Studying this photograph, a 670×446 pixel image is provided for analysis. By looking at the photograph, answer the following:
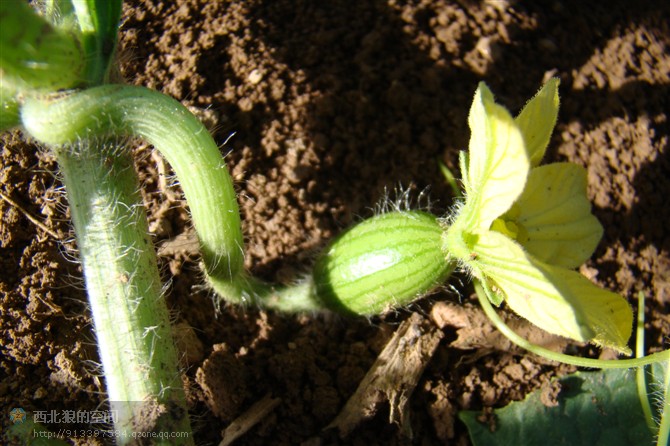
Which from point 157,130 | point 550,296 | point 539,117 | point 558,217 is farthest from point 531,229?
point 157,130

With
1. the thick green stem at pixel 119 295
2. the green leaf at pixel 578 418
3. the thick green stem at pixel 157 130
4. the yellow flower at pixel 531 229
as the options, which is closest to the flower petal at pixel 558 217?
the yellow flower at pixel 531 229

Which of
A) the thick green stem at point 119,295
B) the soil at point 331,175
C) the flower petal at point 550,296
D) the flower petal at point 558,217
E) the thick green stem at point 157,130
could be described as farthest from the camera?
the soil at point 331,175

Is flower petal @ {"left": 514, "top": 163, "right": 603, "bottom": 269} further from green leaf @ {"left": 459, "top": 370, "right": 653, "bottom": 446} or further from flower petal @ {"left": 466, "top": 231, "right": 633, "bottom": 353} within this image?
green leaf @ {"left": 459, "top": 370, "right": 653, "bottom": 446}

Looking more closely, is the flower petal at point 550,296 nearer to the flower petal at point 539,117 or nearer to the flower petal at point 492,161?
the flower petal at point 492,161

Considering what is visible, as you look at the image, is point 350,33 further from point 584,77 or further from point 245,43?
point 584,77

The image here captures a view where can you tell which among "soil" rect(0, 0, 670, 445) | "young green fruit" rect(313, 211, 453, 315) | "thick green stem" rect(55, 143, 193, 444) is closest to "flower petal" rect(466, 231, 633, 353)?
"young green fruit" rect(313, 211, 453, 315)
